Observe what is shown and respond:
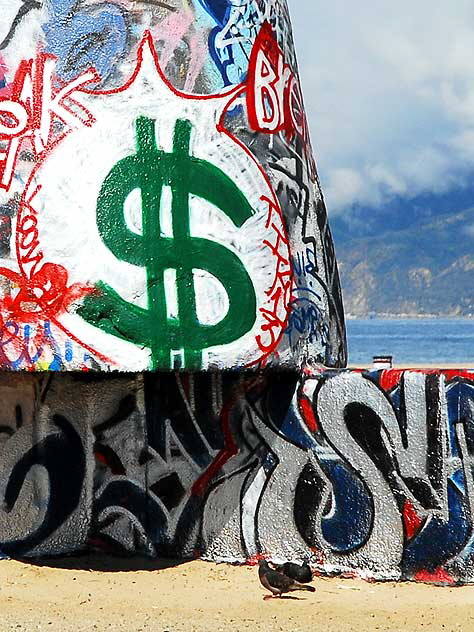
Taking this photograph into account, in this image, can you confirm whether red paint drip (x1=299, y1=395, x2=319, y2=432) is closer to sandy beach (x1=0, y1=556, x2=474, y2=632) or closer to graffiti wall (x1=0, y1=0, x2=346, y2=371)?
graffiti wall (x1=0, y1=0, x2=346, y2=371)

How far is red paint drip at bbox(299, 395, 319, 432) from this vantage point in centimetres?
1063

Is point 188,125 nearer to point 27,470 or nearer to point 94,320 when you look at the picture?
point 94,320

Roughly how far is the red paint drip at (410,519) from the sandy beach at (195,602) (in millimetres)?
421

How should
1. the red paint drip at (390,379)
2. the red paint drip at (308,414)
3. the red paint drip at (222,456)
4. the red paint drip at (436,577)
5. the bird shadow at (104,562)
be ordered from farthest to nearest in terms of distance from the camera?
the red paint drip at (222,456) < the bird shadow at (104,562) < the red paint drip at (308,414) < the red paint drip at (390,379) < the red paint drip at (436,577)

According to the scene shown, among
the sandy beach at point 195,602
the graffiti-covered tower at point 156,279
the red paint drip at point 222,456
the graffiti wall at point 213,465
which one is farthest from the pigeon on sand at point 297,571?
the red paint drip at point 222,456

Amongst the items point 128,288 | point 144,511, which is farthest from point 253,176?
point 144,511

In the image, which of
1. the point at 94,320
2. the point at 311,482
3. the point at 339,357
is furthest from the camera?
the point at 339,357

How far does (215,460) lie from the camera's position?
10.9 metres

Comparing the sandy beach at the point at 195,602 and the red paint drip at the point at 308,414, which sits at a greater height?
the red paint drip at the point at 308,414

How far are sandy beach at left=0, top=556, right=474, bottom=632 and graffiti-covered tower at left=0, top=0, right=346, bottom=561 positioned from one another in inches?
14.3

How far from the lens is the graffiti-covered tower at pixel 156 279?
9938 mm

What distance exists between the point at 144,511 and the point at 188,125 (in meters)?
3.39

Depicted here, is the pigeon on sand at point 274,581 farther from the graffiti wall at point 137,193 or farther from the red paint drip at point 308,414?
the graffiti wall at point 137,193

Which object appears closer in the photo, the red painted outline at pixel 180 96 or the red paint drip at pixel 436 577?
the red painted outline at pixel 180 96
